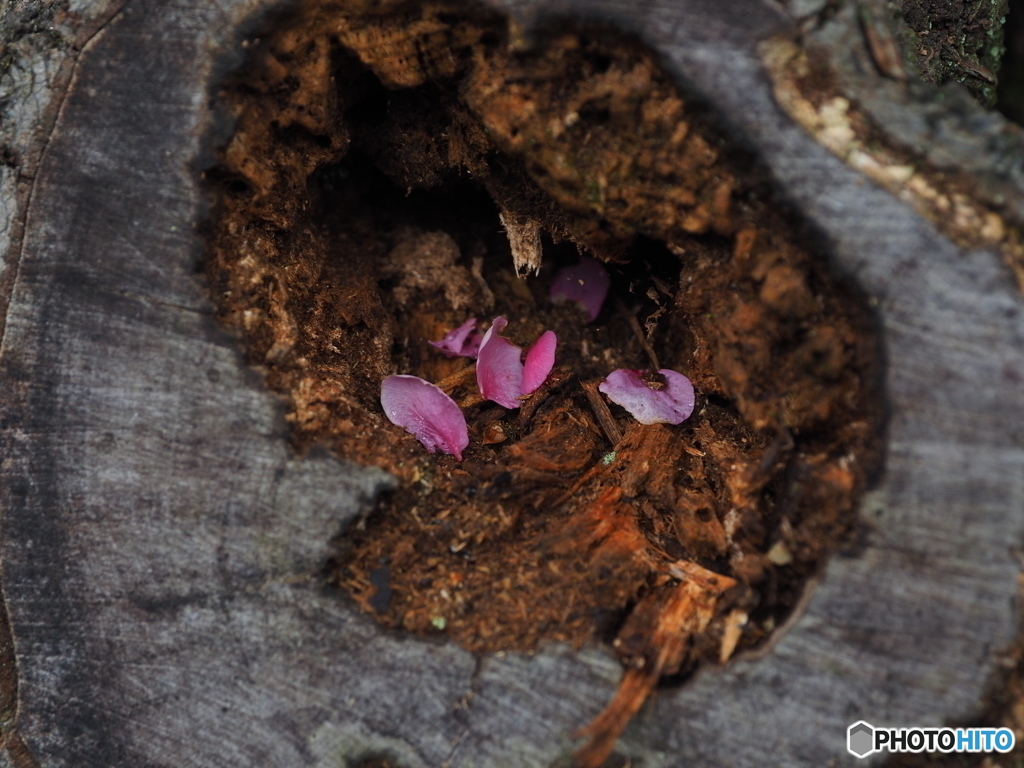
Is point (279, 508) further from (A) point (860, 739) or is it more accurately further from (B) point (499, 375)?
(A) point (860, 739)

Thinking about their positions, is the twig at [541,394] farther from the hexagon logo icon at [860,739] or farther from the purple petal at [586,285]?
the hexagon logo icon at [860,739]

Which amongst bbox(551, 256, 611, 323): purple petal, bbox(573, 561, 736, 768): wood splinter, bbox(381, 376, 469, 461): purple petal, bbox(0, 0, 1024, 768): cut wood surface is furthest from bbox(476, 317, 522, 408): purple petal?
bbox(573, 561, 736, 768): wood splinter

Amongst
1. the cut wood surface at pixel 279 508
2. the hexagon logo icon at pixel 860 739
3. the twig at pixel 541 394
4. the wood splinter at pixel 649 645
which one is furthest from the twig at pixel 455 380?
the hexagon logo icon at pixel 860 739

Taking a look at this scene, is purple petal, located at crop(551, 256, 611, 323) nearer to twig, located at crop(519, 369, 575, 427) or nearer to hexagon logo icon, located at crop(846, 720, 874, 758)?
twig, located at crop(519, 369, 575, 427)

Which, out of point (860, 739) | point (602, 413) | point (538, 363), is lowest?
point (860, 739)

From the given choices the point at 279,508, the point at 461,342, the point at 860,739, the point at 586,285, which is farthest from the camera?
the point at 586,285

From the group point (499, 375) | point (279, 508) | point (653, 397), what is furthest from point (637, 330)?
point (279, 508)

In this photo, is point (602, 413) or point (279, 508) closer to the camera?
point (279, 508)
